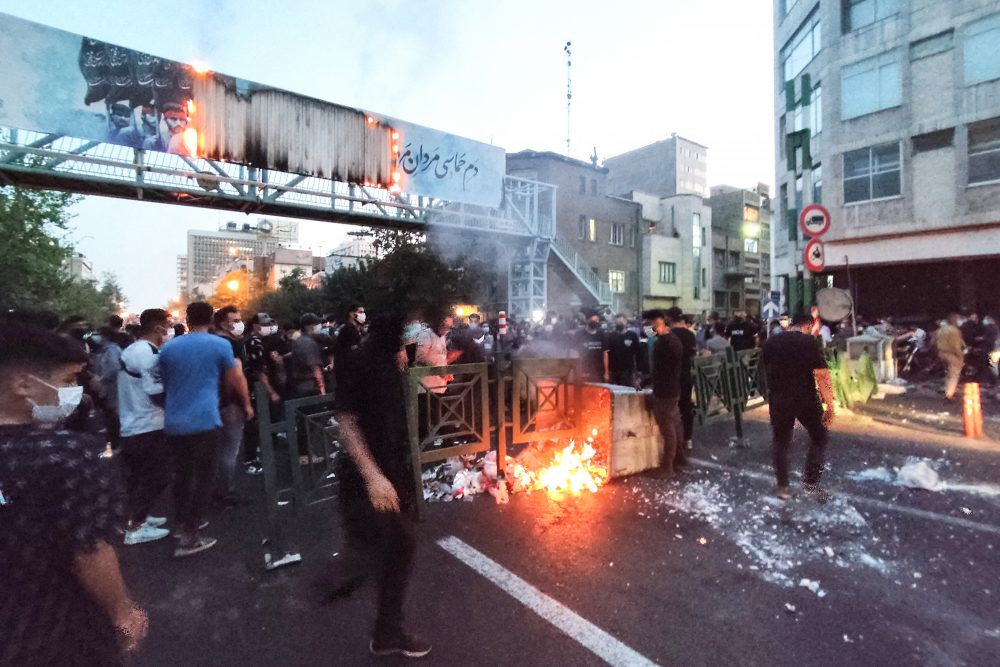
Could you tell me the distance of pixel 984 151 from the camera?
16219 mm

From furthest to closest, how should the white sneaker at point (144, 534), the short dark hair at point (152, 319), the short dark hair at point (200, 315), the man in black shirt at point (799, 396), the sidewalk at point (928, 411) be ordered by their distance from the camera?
the sidewalk at point (928, 411) → the man in black shirt at point (799, 396) → the short dark hair at point (152, 319) → the white sneaker at point (144, 534) → the short dark hair at point (200, 315)

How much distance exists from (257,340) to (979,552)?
24.1ft

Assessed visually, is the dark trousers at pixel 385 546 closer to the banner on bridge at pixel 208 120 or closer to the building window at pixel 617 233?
the banner on bridge at pixel 208 120

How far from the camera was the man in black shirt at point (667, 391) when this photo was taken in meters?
5.72

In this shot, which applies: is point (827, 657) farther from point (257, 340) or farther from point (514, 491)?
point (257, 340)

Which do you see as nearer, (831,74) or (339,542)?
(339,542)

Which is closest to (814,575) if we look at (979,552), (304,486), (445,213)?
(979,552)

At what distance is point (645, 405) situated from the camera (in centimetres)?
609

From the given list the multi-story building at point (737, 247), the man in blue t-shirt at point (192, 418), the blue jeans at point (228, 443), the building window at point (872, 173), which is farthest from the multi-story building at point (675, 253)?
the man in blue t-shirt at point (192, 418)

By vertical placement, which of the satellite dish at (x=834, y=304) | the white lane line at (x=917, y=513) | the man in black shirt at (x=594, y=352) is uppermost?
the satellite dish at (x=834, y=304)

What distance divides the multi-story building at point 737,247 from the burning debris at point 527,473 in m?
37.6

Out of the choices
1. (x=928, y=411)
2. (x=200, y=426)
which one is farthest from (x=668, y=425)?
(x=928, y=411)

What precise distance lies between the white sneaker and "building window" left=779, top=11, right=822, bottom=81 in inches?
953

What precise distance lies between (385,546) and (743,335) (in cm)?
976
